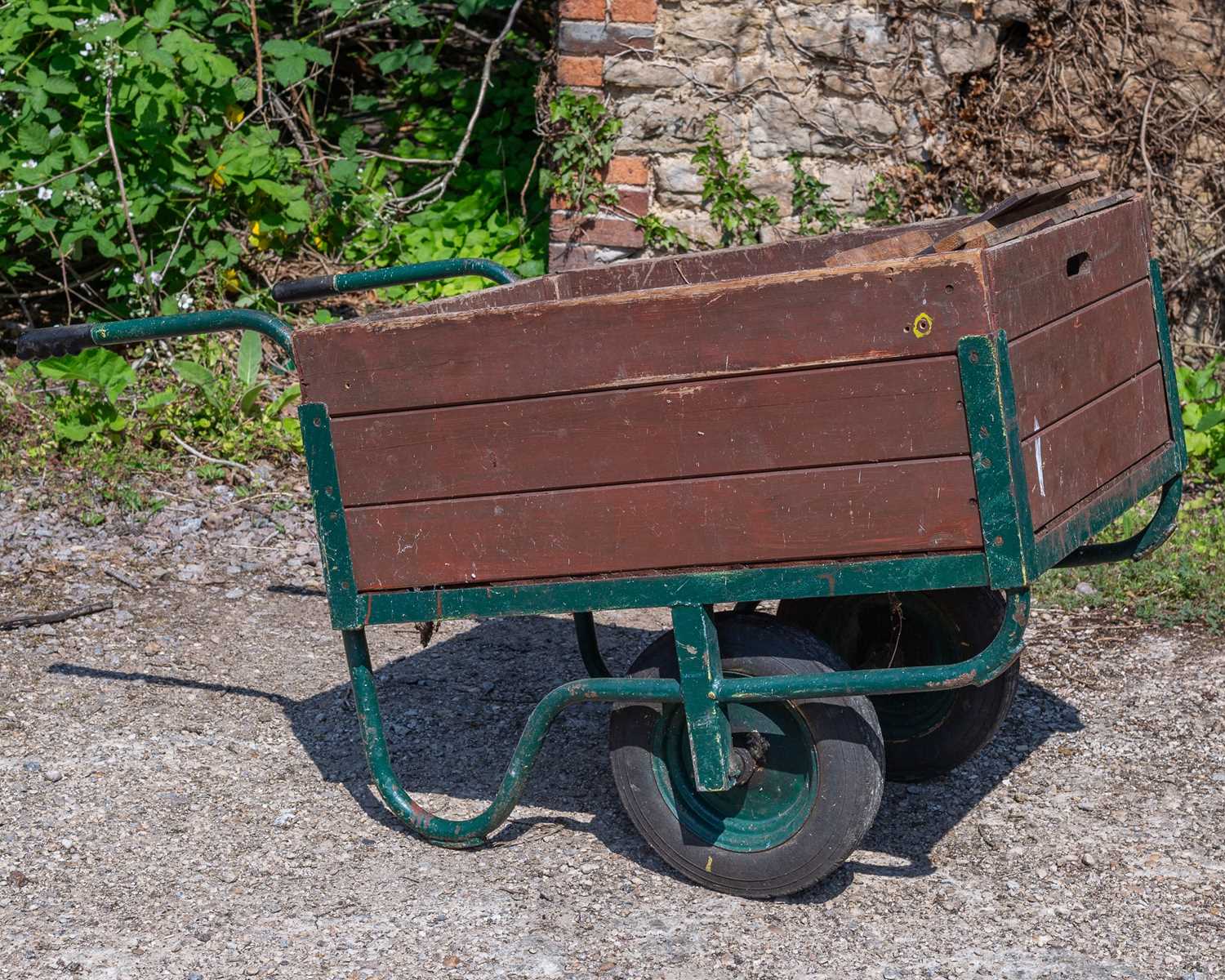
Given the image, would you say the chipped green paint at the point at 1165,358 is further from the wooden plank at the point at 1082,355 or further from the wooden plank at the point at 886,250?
the wooden plank at the point at 886,250

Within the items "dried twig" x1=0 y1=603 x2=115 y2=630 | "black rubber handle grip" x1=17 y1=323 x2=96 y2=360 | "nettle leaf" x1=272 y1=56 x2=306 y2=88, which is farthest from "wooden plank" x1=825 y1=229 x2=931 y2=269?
"nettle leaf" x1=272 y1=56 x2=306 y2=88

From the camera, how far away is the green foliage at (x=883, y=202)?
16.7 feet

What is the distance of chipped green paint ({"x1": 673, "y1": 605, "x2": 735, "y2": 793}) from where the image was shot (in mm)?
2344

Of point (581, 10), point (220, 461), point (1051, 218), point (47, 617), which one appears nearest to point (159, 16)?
point (581, 10)

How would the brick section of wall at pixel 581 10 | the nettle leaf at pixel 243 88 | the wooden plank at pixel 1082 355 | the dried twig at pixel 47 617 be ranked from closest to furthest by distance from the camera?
the wooden plank at pixel 1082 355 → the dried twig at pixel 47 617 → the brick section of wall at pixel 581 10 → the nettle leaf at pixel 243 88

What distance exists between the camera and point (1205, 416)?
467cm

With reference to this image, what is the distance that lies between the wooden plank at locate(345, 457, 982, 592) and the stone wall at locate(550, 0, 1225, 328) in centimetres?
289

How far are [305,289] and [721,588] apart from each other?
4.58 feet

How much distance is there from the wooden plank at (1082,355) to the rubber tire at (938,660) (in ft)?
1.71

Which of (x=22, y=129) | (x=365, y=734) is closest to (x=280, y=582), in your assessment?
(x=365, y=734)

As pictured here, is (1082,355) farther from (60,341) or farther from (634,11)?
(634,11)

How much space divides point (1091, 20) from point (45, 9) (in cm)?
386

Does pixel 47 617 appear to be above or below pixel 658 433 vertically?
below

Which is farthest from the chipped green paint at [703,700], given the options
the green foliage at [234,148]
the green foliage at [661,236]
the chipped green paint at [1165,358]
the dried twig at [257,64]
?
the dried twig at [257,64]
